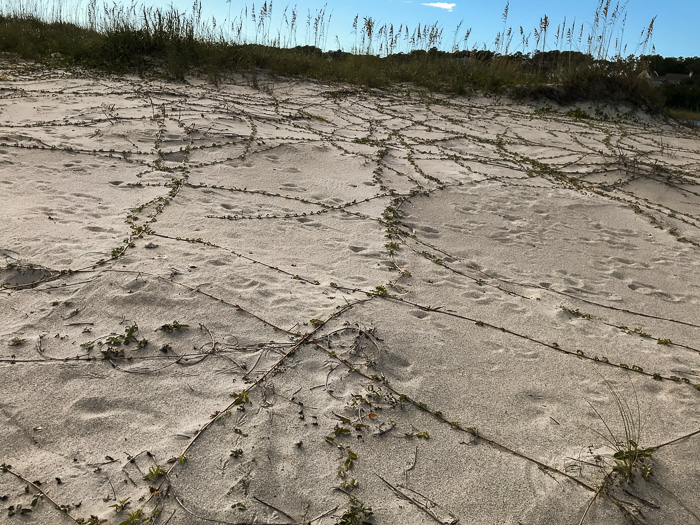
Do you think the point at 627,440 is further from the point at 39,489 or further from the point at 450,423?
the point at 39,489

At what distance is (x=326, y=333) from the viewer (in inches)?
102

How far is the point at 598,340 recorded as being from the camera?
284 centimetres

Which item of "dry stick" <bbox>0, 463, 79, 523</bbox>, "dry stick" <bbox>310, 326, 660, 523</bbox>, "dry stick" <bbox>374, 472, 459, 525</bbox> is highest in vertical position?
"dry stick" <bbox>310, 326, 660, 523</bbox>

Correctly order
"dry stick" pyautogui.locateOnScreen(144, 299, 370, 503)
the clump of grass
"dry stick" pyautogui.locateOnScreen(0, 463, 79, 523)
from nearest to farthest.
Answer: "dry stick" pyautogui.locateOnScreen(0, 463, 79, 523)
"dry stick" pyautogui.locateOnScreen(144, 299, 370, 503)
the clump of grass

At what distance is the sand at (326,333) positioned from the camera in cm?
182

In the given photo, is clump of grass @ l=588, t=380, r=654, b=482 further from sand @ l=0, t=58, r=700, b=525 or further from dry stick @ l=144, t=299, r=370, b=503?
dry stick @ l=144, t=299, r=370, b=503

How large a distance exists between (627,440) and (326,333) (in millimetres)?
1307

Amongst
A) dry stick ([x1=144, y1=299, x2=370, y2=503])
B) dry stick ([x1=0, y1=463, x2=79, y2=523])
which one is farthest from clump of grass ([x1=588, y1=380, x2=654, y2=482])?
dry stick ([x1=0, y1=463, x2=79, y2=523])

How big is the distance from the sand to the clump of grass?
0.07 ft

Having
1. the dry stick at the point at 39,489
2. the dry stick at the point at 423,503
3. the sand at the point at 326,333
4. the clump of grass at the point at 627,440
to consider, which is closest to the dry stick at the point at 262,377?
the sand at the point at 326,333

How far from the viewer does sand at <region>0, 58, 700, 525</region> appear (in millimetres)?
1818

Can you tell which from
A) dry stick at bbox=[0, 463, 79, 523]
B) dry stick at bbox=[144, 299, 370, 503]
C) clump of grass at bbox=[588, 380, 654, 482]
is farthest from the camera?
clump of grass at bbox=[588, 380, 654, 482]

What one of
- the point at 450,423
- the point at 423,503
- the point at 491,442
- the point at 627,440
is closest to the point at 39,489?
the point at 423,503

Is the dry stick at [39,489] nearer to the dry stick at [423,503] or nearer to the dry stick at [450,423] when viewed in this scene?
the dry stick at [423,503]
